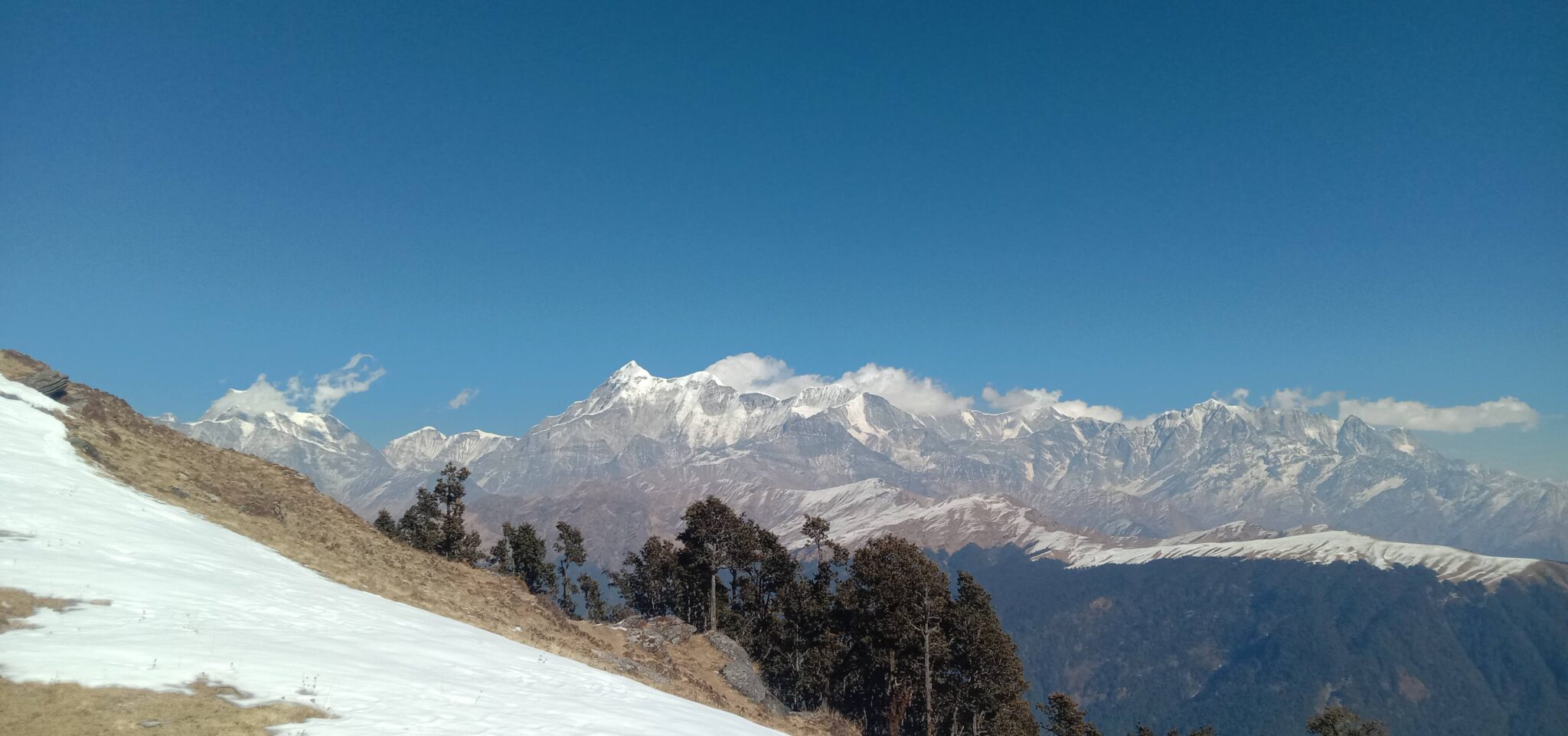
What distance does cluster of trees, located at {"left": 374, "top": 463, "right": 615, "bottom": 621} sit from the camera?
2174 inches

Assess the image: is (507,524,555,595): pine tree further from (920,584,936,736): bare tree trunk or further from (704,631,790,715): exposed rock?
(920,584,936,736): bare tree trunk

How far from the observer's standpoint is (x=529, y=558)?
9588 cm

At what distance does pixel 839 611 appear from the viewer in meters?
61.5

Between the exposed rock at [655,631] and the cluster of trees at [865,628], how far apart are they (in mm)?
11326

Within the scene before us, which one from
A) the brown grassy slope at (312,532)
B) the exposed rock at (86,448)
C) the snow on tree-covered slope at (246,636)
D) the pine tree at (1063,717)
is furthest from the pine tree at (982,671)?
the exposed rock at (86,448)

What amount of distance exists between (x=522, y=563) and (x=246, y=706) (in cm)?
8757

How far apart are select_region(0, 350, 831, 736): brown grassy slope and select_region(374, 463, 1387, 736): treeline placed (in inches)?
315

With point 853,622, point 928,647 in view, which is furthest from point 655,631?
point 928,647

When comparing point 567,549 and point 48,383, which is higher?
point 48,383

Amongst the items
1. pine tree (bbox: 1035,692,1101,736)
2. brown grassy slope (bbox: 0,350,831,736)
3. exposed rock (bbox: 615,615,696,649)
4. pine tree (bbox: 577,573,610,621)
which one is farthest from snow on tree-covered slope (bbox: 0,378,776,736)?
pine tree (bbox: 577,573,610,621)

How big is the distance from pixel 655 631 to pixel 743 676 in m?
8.26

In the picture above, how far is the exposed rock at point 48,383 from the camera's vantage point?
33031mm

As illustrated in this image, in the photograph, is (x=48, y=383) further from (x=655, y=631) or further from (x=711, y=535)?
(x=711, y=535)

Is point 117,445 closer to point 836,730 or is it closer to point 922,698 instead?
point 836,730
